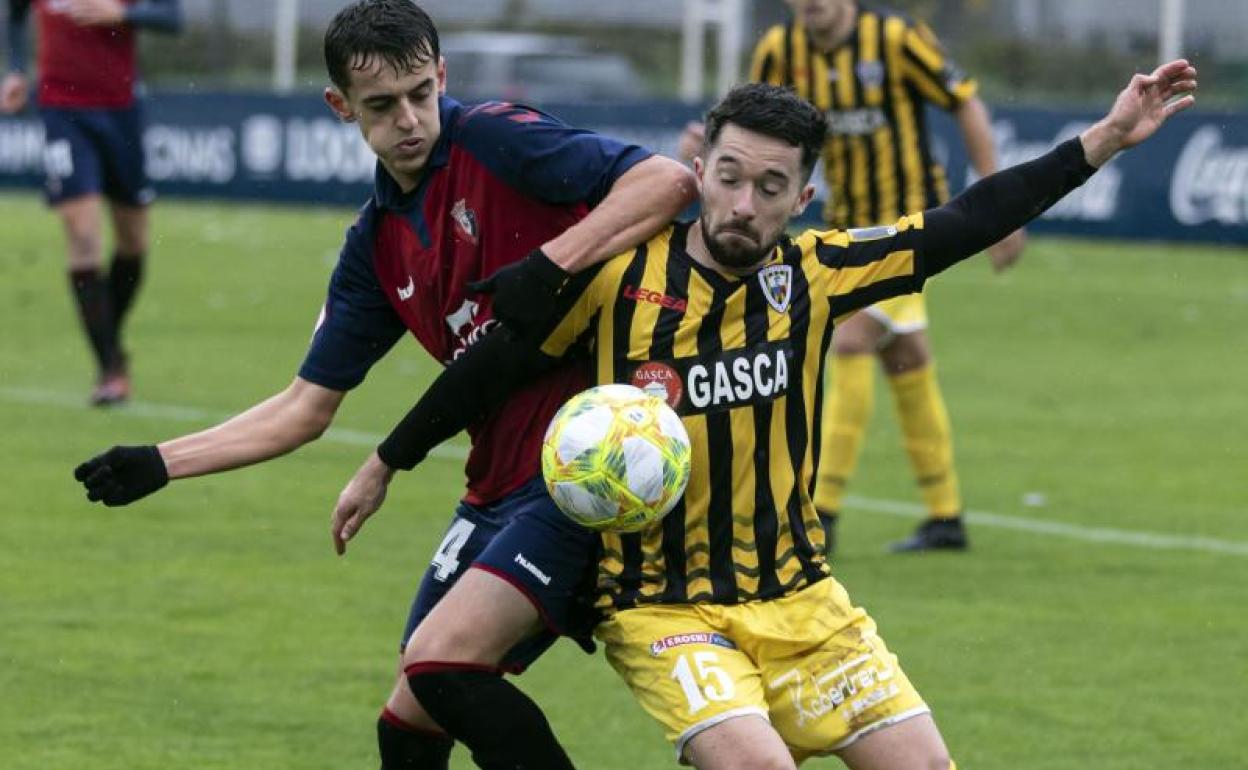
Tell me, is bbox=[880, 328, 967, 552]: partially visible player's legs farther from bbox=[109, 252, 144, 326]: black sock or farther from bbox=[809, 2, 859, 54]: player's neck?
bbox=[109, 252, 144, 326]: black sock

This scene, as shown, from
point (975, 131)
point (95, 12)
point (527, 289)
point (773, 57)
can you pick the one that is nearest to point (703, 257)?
point (527, 289)

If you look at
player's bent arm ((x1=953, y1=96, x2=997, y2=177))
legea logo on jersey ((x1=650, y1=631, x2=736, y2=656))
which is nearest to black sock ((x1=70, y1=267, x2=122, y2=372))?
player's bent arm ((x1=953, y1=96, x2=997, y2=177))

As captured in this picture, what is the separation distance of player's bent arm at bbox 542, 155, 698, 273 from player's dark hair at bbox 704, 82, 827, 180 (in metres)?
0.12

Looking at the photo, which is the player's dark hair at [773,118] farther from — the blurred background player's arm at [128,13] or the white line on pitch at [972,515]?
the blurred background player's arm at [128,13]

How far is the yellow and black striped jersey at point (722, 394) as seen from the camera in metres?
4.64

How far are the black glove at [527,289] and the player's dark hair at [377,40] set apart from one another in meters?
0.52

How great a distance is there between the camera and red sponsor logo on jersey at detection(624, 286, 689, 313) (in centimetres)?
470

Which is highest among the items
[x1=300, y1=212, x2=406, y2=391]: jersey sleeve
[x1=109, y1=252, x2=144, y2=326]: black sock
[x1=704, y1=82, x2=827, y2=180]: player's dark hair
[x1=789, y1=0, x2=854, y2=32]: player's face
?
[x1=704, y1=82, x2=827, y2=180]: player's dark hair

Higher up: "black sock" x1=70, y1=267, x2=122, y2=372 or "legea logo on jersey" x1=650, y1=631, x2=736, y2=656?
"legea logo on jersey" x1=650, y1=631, x2=736, y2=656

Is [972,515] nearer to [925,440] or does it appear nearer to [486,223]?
[925,440]

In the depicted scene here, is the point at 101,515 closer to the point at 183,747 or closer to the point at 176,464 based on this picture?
the point at 183,747

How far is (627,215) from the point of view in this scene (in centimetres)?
474

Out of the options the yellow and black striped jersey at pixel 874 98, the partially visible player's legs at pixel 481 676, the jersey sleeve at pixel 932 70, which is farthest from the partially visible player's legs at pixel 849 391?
the partially visible player's legs at pixel 481 676

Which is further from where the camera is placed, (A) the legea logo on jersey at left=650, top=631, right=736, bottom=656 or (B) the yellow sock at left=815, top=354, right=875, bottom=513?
(B) the yellow sock at left=815, top=354, right=875, bottom=513
